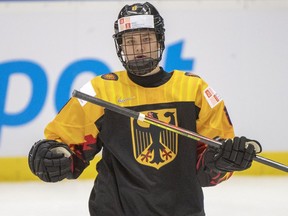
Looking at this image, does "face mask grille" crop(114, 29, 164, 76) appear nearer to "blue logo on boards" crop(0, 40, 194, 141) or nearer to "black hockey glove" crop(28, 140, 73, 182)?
"black hockey glove" crop(28, 140, 73, 182)

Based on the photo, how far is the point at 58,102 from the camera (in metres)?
3.77

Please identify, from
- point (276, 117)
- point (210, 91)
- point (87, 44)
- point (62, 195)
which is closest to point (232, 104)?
point (276, 117)

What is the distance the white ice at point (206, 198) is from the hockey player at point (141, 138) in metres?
1.31

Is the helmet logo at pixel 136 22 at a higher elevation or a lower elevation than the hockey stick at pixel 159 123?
higher

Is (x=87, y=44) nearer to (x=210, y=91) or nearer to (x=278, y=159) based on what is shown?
(x=278, y=159)

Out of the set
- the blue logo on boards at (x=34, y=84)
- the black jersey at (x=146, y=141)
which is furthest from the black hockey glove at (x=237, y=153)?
the blue logo on boards at (x=34, y=84)

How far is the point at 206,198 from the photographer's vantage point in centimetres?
316

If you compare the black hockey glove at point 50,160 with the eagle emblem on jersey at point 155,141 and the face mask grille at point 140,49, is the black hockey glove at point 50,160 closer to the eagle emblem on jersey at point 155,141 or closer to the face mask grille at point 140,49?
the eagle emblem on jersey at point 155,141

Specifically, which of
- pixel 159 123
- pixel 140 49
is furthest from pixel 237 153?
pixel 140 49

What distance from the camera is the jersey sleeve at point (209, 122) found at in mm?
1614

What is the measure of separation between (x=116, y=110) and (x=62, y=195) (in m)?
1.94

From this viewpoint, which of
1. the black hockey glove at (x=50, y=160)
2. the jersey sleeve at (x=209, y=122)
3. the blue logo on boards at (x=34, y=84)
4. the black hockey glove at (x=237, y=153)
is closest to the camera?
the black hockey glove at (x=237, y=153)

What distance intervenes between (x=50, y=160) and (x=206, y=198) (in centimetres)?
179

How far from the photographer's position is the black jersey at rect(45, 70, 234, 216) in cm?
157
